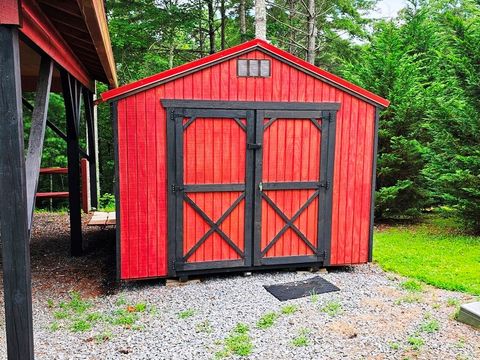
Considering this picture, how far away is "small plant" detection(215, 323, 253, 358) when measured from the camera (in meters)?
3.95

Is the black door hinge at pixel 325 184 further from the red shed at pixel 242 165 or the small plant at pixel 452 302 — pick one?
the small plant at pixel 452 302

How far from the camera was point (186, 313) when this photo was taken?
15.8ft

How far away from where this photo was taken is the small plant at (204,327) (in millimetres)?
4414

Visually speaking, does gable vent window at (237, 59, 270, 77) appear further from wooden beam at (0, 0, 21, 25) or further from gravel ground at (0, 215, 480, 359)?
wooden beam at (0, 0, 21, 25)

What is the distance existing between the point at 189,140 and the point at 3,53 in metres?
2.91

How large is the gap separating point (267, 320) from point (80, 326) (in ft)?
6.39

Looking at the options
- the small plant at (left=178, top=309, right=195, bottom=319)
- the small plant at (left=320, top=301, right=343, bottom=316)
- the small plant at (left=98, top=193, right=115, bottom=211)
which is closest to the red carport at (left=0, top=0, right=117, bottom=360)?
the small plant at (left=178, top=309, right=195, bottom=319)

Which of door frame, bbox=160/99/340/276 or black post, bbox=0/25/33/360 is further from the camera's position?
door frame, bbox=160/99/340/276

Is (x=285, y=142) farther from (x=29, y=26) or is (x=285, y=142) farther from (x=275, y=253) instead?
(x=29, y=26)

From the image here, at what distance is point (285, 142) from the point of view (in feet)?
19.4

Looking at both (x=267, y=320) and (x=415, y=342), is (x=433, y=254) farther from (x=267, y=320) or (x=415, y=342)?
(x=267, y=320)

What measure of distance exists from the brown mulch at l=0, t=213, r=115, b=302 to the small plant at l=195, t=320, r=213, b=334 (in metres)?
1.70

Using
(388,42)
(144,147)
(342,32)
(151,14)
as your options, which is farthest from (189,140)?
(342,32)

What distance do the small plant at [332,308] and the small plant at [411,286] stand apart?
4.02ft
